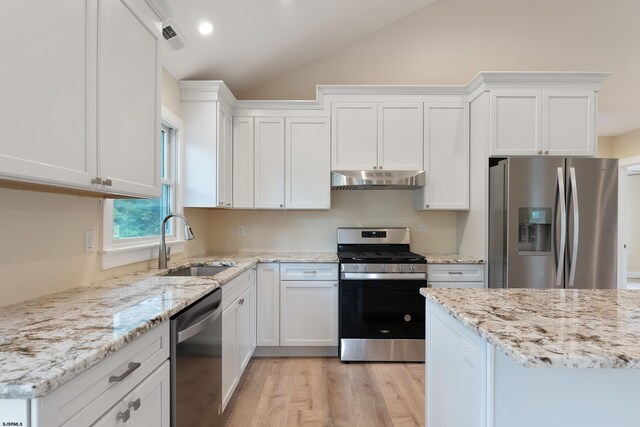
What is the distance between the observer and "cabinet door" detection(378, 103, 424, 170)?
309 cm

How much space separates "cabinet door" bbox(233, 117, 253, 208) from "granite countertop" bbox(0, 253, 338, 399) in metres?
1.47

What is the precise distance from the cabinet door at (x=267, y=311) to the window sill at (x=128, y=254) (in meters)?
0.86

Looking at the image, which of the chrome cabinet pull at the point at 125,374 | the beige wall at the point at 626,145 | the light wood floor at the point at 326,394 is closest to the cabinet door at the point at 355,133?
the light wood floor at the point at 326,394

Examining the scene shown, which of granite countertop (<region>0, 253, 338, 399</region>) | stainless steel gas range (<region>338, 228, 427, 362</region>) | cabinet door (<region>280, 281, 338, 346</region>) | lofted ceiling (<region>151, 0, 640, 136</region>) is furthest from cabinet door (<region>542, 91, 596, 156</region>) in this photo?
granite countertop (<region>0, 253, 338, 399</region>)

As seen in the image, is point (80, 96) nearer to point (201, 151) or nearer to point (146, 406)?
point (146, 406)

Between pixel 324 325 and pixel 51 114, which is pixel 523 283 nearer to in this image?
pixel 324 325

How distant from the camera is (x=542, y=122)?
279cm

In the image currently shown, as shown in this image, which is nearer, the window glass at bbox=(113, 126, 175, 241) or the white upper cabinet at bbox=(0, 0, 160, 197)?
the white upper cabinet at bbox=(0, 0, 160, 197)

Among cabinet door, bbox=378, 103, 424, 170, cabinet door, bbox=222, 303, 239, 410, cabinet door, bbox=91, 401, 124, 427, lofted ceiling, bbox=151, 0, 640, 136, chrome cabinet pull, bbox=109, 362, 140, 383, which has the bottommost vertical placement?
cabinet door, bbox=222, 303, 239, 410

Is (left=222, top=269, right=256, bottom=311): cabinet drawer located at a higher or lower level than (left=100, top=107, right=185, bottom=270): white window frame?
lower

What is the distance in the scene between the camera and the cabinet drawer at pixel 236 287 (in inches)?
78.5

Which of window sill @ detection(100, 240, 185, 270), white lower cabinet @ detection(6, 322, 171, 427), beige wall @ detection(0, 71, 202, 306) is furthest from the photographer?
window sill @ detection(100, 240, 185, 270)

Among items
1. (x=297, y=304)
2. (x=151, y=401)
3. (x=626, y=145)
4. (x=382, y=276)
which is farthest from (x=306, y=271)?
(x=626, y=145)

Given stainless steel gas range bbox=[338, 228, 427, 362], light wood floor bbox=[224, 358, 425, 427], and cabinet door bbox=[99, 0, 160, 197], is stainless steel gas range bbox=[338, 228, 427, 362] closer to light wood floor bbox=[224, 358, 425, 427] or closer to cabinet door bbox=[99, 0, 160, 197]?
light wood floor bbox=[224, 358, 425, 427]
